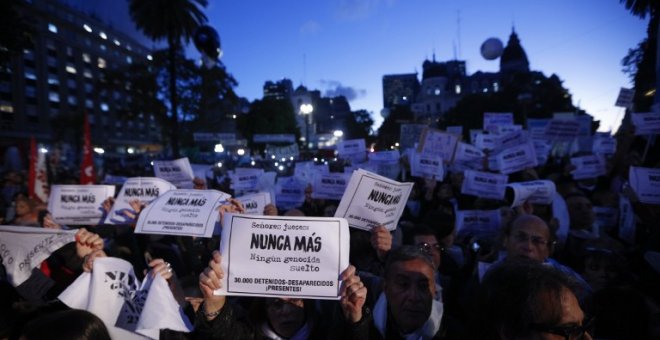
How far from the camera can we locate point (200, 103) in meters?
30.0

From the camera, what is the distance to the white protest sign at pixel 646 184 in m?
4.55

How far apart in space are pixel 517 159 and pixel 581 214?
7.11 feet

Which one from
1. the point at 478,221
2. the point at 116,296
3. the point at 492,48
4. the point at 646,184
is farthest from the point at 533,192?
the point at 492,48

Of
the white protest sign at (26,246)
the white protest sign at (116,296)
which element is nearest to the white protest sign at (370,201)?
the white protest sign at (116,296)

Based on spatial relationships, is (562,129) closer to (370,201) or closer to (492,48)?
(492,48)

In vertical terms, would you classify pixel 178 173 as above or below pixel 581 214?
above

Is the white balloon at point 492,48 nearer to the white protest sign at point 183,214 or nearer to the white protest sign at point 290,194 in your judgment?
the white protest sign at point 290,194

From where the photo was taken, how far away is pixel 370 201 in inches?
121

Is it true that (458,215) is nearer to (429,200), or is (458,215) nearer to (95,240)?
(429,200)

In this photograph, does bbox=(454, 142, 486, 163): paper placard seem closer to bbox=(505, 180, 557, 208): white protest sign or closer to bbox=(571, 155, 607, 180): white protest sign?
bbox=(571, 155, 607, 180): white protest sign

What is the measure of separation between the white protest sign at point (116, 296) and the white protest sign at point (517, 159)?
20.4 feet

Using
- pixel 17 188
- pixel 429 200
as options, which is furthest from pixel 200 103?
pixel 429 200

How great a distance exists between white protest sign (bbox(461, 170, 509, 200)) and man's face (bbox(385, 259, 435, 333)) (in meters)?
4.07

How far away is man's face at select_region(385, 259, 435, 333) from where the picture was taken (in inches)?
102
